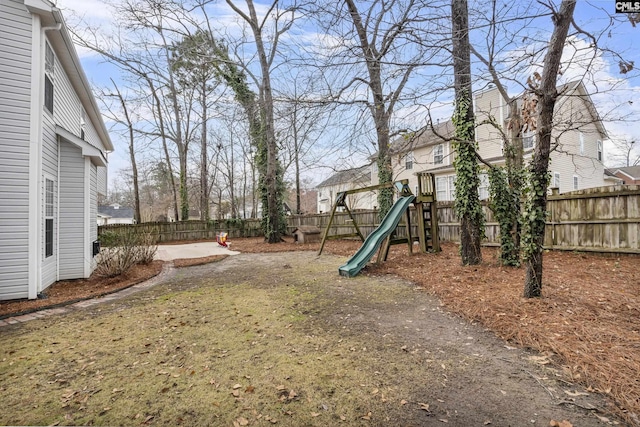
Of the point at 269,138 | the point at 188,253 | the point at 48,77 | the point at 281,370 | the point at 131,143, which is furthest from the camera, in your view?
the point at 131,143

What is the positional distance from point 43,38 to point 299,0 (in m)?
6.01

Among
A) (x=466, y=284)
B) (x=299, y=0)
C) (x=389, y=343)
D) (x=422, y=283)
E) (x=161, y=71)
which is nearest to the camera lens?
(x=389, y=343)

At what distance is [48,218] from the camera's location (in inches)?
221

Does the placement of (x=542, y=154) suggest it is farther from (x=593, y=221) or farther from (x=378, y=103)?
(x=593, y=221)

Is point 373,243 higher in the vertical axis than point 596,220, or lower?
lower

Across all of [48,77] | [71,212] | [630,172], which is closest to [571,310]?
[71,212]

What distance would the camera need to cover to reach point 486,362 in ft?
8.29

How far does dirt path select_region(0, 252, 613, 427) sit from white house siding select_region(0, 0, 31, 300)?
1615mm

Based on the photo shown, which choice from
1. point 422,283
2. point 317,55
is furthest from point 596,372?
point 317,55

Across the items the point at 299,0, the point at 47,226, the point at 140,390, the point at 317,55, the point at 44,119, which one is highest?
the point at 299,0

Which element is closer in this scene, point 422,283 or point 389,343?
point 389,343

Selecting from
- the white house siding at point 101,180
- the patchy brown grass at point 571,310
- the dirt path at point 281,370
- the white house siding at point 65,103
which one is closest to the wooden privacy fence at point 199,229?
the white house siding at point 101,180

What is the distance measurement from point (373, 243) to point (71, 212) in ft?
20.8

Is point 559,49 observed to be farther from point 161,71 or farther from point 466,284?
point 161,71
